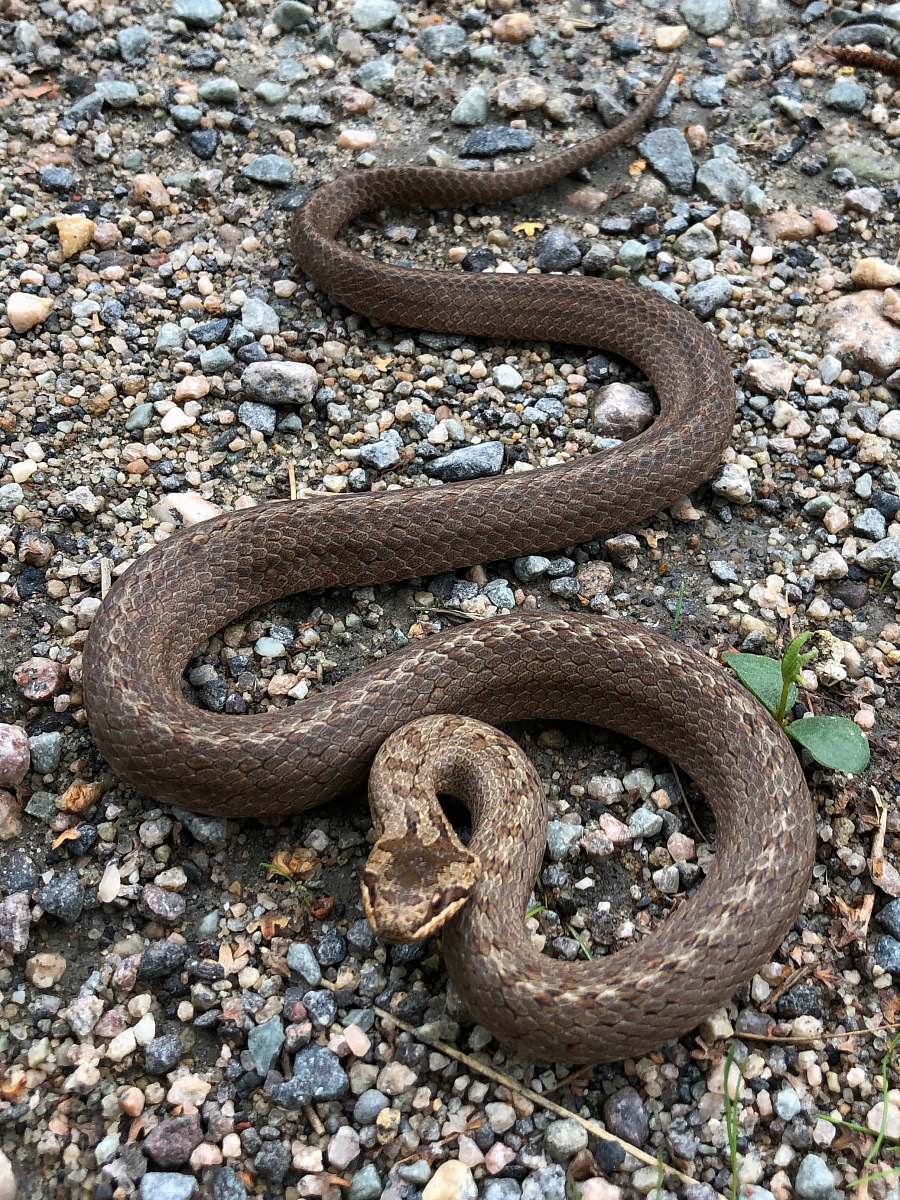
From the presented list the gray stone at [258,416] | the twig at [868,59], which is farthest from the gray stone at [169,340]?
the twig at [868,59]

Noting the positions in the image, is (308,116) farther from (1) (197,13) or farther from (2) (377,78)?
(1) (197,13)

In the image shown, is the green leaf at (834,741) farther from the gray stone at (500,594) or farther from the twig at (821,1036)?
the gray stone at (500,594)

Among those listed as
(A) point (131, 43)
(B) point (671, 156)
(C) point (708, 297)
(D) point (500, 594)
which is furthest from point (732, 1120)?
(A) point (131, 43)

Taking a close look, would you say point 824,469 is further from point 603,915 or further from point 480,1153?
point 480,1153

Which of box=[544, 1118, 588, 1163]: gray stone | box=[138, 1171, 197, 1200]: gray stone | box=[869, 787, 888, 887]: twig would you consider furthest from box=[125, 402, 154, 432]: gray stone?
box=[869, 787, 888, 887]: twig

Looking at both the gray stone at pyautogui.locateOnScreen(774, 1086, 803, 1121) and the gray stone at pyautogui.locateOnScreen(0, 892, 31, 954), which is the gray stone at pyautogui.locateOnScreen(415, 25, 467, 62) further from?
the gray stone at pyautogui.locateOnScreen(774, 1086, 803, 1121)

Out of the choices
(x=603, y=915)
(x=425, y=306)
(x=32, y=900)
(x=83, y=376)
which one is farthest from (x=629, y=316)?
(x=32, y=900)

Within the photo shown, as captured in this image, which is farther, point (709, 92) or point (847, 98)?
point (709, 92)
